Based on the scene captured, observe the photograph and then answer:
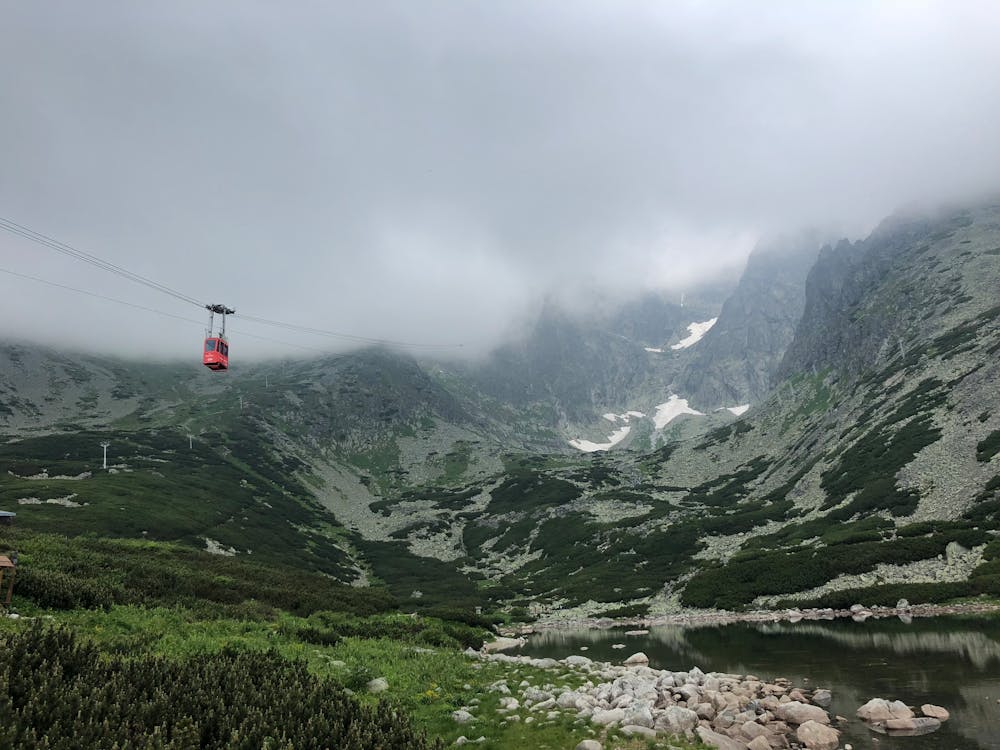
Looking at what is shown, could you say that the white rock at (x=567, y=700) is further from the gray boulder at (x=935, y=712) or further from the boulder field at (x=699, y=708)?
the gray boulder at (x=935, y=712)

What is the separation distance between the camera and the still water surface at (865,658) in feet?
49.6

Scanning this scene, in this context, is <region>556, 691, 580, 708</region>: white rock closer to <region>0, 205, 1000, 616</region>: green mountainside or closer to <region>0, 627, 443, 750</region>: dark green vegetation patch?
<region>0, 627, 443, 750</region>: dark green vegetation patch

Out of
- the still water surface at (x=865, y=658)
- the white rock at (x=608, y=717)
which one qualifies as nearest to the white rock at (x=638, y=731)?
the white rock at (x=608, y=717)

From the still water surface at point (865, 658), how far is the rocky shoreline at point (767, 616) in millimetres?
3299

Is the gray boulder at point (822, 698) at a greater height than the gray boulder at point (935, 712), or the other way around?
the gray boulder at point (935, 712)

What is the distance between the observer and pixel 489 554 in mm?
109375

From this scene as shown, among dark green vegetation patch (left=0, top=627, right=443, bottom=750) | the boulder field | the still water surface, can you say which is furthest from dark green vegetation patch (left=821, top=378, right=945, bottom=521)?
dark green vegetation patch (left=0, top=627, right=443, bottom=750)

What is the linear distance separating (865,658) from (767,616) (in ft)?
82.0

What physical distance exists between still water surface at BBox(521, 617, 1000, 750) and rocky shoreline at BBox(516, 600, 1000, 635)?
130 inches

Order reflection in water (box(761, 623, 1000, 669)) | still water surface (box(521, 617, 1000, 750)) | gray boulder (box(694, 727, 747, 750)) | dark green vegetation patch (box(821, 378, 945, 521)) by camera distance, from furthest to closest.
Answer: dark green vegetation patch (box(821, 378, 945, 521)) → reflection in water (box(761, 623, 1000, 669)) → still water surface (box(521, 617, 1000, 750)) → gray boulder (box(694, 727, 747, 750))

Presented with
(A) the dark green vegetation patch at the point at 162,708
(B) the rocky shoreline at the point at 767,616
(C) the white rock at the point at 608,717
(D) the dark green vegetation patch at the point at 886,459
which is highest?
(D) the dark green vegetation patch at the point at 886,459

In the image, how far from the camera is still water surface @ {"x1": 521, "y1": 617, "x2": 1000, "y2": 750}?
595 inches

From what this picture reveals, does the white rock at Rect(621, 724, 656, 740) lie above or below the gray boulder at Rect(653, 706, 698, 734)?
above

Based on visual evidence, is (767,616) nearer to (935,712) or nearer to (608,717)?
(935,712)
